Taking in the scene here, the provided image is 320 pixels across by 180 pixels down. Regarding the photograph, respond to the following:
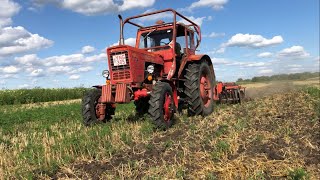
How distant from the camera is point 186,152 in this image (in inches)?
218

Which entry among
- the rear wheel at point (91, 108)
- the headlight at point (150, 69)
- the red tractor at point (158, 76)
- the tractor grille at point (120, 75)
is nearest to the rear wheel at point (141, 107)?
the red tractor at point (158, 76)

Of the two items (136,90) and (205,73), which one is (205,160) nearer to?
(136,90)

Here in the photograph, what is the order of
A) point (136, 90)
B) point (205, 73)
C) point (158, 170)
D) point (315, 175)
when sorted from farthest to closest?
point (205, 73) → point (136, 90) → point (158, 170) → point (315, 175)

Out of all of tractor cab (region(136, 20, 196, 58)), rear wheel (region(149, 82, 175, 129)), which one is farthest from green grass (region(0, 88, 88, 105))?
rear wheel (region(149, 82, 175, 129))

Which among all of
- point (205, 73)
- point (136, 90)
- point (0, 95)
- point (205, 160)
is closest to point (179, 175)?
point (205, 160)

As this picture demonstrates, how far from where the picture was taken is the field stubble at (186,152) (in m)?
4.71

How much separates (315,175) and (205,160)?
146cm

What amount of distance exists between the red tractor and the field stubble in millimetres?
760

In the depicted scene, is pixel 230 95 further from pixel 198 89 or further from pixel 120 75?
pixel 120 75

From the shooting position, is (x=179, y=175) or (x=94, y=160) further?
(x=94, y=160)

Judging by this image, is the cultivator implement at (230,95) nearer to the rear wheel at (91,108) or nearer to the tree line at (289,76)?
the rear wheel at (91,108)

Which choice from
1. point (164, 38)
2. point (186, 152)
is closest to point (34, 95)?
point (164, 38)

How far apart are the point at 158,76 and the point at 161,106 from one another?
1.98 metres

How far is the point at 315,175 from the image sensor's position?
446 cm
